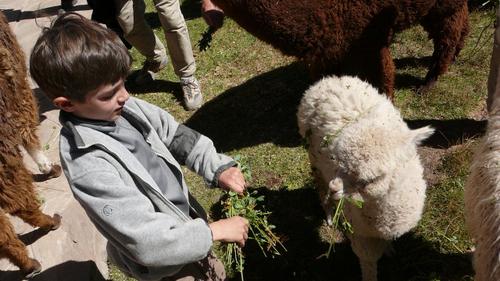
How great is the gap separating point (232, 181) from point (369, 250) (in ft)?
4.26

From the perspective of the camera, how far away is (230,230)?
6.07 feet

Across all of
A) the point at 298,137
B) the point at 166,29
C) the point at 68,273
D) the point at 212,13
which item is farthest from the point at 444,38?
the point at 68,273

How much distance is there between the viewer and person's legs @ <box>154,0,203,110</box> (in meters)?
4.76

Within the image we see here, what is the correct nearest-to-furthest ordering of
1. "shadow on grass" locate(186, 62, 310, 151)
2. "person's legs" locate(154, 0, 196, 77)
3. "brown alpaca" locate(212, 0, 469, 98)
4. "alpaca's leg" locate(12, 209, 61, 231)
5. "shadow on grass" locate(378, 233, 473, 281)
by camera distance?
"shadow on grass" locate(378, 233, 473, 281)
"alpaca's leg" locate(12, 209, 61, 231)
"brown alpaca" locate(212, 0, 469, 98)
"shadow on grass" locate(186, 62, 310, 151)
"person's legs" locate(154, 0, 196, 77)

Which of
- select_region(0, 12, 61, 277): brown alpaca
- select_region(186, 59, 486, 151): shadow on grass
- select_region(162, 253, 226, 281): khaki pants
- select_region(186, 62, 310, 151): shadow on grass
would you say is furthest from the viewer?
select_region(186, 62, 310, 151): shadow on grass

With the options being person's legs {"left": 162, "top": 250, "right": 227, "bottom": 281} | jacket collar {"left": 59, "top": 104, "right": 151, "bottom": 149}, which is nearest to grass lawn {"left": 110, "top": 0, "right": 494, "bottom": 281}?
person's legs {"left": 162, "top": 250, "right": 227, "bottom": 281}

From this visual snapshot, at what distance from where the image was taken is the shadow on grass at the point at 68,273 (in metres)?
3.16

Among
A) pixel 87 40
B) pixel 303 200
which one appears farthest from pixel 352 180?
pixel 87 40

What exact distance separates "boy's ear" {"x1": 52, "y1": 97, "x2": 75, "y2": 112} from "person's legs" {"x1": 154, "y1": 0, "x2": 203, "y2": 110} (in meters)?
3.40

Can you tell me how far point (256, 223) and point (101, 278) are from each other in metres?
1.59

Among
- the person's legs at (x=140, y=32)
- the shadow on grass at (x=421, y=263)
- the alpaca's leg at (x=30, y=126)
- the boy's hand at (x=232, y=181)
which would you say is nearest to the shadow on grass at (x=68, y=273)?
the alpaca's leg at (x=30, y=126)

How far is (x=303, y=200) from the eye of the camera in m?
3.82

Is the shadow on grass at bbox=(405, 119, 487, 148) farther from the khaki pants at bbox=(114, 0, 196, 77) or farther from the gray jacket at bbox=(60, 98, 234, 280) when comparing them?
the gray jacket at bbox=(60, 98, 234, 280)

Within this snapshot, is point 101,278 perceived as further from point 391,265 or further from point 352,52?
point 352,52
